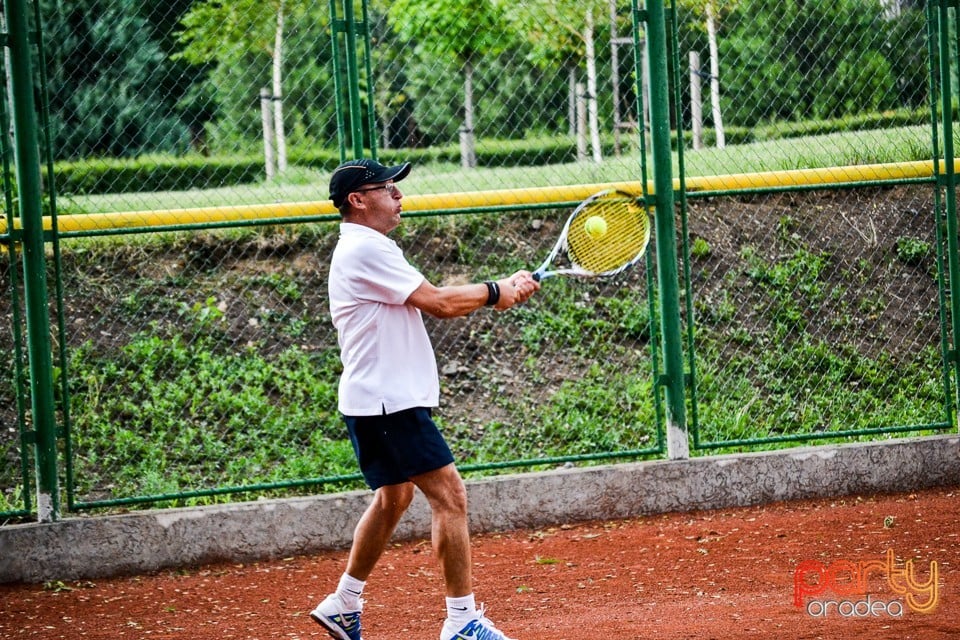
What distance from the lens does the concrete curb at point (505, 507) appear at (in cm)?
602

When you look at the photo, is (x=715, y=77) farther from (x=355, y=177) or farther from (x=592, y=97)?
(x=355, y=177)


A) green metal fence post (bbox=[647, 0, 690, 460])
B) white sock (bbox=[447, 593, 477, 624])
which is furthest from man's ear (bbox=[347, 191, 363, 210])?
green metal fence post (bbox=[647, 0, 690, 460])

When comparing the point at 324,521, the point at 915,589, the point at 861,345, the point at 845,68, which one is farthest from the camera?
the point at 845,68

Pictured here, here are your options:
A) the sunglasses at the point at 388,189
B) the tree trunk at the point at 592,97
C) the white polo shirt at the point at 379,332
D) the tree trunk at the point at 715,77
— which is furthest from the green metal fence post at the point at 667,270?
the white polo shirt at the point at 379,332

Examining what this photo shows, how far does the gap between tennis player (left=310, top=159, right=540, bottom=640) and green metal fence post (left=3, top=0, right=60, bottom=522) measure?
2361 mm

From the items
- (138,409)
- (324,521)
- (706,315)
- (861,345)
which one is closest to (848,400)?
A: (861,345)

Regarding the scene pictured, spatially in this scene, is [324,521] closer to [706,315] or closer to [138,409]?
[138,409]

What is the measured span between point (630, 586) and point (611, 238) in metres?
1.74

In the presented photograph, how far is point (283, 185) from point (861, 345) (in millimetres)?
5602

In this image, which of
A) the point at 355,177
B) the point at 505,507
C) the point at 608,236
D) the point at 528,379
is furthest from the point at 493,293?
the point at 528,379

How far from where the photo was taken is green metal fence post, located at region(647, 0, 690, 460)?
6.63 metres

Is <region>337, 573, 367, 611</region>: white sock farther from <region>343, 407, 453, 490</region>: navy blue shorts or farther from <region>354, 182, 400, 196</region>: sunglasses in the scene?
<region>354, 182, 400, 196</region>: sunglasses

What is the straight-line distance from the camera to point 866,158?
25.2 ft

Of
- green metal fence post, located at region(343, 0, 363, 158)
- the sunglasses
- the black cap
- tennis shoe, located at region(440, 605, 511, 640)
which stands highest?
green metal fence post, located at region(343, 0, 363, 158)
